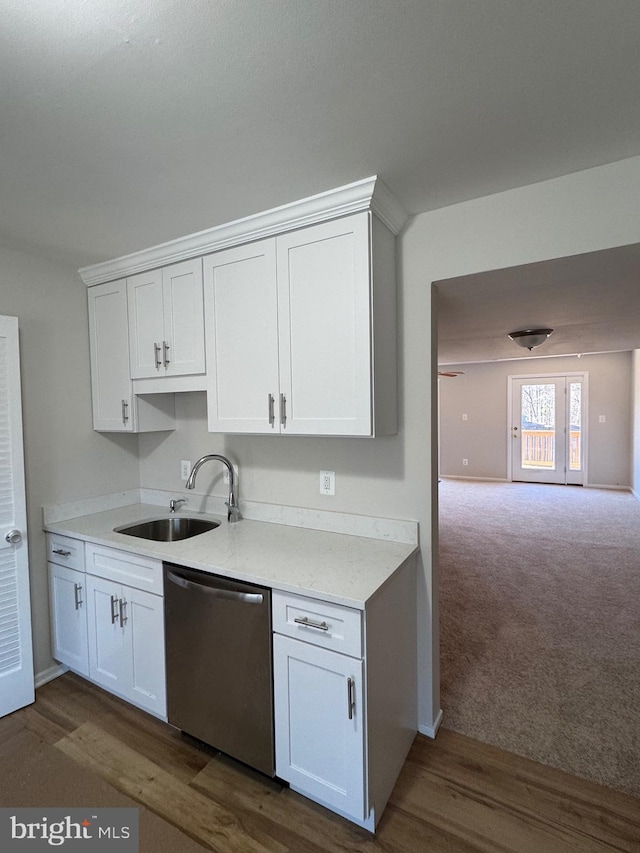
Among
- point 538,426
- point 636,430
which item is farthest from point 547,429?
point 636,430

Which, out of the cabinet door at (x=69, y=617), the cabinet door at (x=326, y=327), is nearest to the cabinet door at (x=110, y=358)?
the cabinet door at (x=69, y=617)

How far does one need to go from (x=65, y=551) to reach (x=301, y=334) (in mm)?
1787

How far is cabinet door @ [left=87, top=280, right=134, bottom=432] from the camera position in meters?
2.51

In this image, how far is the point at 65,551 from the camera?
236 centimetres

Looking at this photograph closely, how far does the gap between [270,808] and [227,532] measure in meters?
1.13

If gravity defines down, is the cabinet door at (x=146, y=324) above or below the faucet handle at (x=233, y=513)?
above

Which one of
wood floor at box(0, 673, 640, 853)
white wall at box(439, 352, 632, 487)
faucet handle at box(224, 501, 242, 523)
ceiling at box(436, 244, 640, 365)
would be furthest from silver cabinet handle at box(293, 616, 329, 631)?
white wall at box(439, 352, 632, 487)

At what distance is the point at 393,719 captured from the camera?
1722mm

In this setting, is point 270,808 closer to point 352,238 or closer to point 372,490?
point 372,490

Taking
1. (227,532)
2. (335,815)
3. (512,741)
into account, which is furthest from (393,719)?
(227,532)

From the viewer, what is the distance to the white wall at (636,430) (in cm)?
694

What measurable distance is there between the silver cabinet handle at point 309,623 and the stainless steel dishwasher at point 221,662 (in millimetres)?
136

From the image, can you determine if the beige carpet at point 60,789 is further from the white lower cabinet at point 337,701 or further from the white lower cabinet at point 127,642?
the white lower cabinet at point 337,701

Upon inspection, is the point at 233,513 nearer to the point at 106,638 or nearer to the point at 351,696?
the point at 106,638
